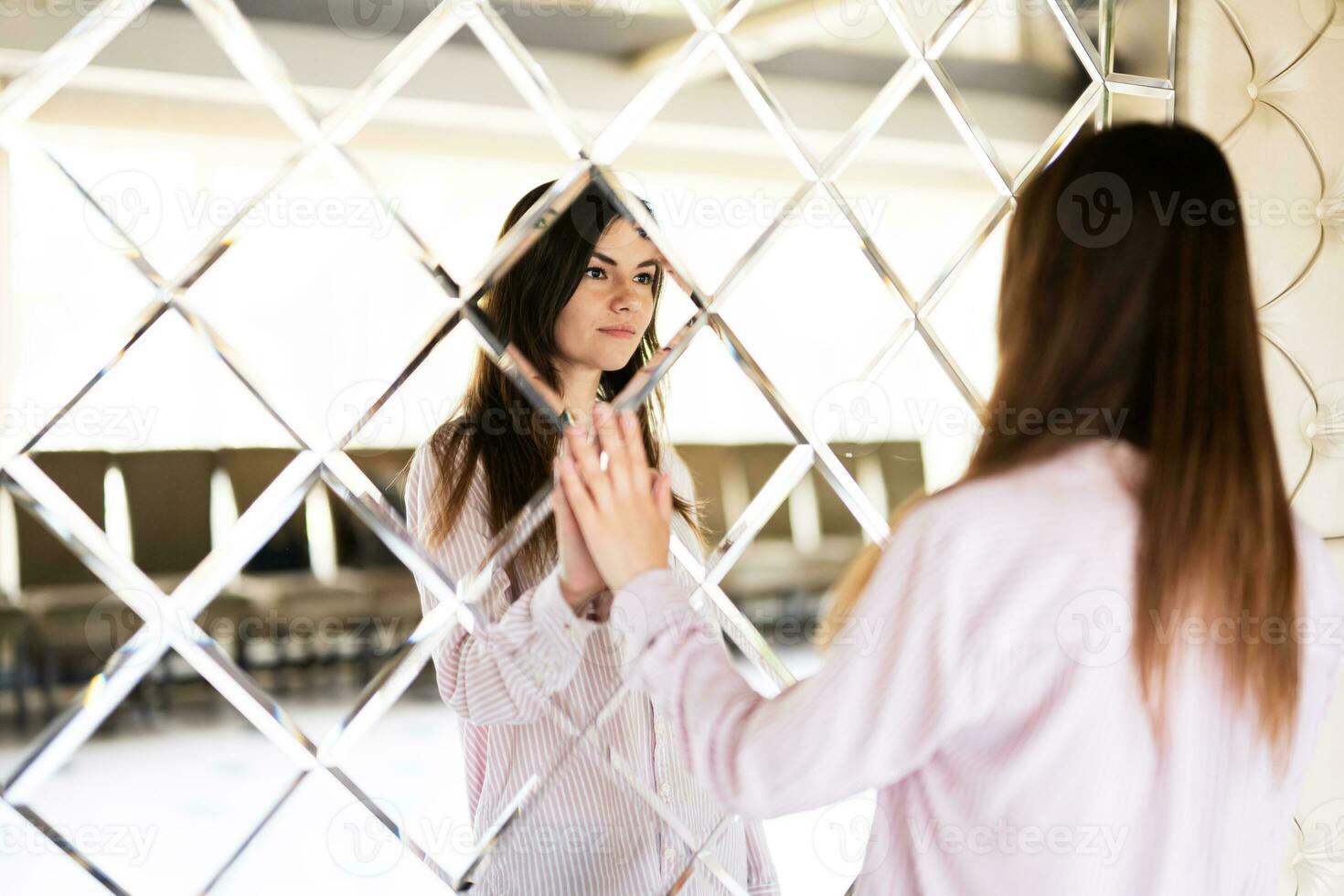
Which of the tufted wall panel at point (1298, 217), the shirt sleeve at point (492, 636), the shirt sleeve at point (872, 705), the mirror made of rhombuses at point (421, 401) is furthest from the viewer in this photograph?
the tufted wall panel at point (1298, 217)

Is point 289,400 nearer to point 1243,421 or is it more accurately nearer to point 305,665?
point 305,665

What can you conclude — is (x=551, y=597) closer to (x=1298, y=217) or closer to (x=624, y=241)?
(x=624, y=241)

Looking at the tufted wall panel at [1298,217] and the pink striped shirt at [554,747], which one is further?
the tufted wall panel at [1298,217]

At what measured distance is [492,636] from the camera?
0.98 metres

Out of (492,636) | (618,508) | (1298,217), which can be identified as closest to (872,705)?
(618,508)

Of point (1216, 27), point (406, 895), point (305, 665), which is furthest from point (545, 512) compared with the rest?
point (1216, 27)

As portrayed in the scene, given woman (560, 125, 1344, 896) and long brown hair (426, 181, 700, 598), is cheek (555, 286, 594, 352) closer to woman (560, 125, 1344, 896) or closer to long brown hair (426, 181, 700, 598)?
long brown hair (426, 181, 700, 598)

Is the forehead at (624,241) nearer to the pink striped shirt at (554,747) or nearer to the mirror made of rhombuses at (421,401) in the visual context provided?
the mirror made of rhombuses at (421,401)

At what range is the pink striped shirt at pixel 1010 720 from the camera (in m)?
0.71

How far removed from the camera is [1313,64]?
4.53ft

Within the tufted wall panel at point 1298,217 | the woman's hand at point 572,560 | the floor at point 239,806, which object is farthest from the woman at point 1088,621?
the tufted wall panel at point 1298,217

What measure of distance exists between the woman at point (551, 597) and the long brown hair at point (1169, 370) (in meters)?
0.32

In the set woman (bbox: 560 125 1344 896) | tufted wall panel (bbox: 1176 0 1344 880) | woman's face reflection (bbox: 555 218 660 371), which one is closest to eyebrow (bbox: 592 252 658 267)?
woman's face reflection (bbox: 555 218 660 371)

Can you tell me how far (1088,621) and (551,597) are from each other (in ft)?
1.41
